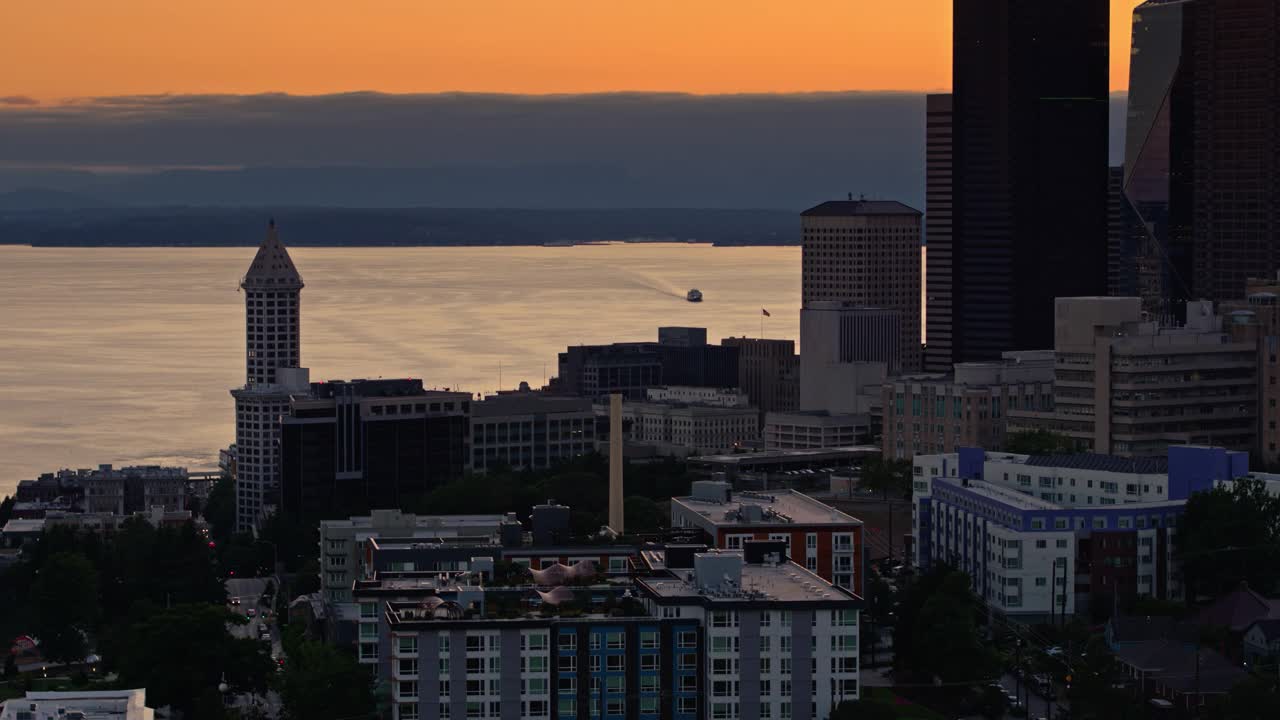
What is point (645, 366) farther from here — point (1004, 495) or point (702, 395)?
point (1004, 495)

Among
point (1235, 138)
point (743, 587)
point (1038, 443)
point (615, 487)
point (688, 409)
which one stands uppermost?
point (1235, 138)

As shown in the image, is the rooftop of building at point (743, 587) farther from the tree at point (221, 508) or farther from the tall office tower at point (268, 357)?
the tall office tower at point (268, 357)

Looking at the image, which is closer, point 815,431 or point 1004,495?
point 1004,495

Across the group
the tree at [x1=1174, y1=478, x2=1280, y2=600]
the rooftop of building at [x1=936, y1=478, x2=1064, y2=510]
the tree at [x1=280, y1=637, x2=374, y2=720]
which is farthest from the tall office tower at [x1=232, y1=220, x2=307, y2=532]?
the tree at [x1=280, y1=637, x2=374, y2=720]

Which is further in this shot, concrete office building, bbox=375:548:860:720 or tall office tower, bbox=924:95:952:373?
tall office tower, bbox=924:95:952:373

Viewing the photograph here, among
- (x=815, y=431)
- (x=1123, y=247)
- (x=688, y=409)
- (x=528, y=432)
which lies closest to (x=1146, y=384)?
(x=528, y=432)

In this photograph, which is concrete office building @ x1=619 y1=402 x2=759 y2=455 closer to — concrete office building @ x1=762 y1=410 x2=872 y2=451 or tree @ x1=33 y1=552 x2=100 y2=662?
concrete office building @ x1=762 y1=410 x2=872 y2=451

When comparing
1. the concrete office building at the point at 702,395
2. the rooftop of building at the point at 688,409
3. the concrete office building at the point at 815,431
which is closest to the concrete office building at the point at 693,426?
the rooftop of building at the point at 688,409
